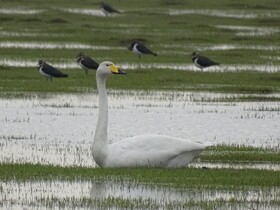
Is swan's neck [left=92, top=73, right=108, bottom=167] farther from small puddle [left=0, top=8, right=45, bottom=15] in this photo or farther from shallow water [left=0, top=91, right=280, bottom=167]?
small puddle [left=0, top=8, right=45, bottom=15]

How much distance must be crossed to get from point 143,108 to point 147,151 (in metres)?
7.96

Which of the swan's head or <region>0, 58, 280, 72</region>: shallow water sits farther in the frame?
<region>0, 58, 280, 72</region>: shallow water

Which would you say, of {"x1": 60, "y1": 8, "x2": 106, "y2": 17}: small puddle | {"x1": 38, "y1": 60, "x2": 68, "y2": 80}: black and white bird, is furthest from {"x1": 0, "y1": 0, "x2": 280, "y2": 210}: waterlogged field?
{"x1": 60, "y1": 8, "x2": 106, "y2": 17}: small puddle

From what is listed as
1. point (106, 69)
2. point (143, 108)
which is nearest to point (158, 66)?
point (143, 108)

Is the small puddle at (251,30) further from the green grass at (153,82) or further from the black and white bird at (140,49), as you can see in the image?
the green grass at (153,82)

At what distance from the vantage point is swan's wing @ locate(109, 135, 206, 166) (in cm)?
1336

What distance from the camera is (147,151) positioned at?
1342cm

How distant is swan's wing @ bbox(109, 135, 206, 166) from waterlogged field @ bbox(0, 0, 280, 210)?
1.18 feet

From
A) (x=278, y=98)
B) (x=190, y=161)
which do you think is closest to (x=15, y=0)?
(x=278, y=98)

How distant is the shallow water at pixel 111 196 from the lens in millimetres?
10820

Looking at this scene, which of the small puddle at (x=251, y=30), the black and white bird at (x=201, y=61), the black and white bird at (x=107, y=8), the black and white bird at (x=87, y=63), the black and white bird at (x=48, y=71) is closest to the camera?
the black and white bird at (x=48, y=71)

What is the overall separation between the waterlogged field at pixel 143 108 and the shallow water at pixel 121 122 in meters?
0.02

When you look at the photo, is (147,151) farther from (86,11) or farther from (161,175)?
(86,11)

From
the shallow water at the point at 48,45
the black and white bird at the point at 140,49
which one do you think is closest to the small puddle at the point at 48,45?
the shallow water at the point at 48,45
